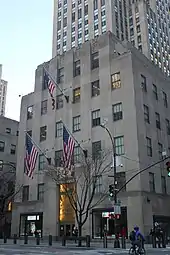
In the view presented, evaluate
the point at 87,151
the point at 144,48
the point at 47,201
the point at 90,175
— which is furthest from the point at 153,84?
the point at 144,48

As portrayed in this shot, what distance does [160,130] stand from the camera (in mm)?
43781

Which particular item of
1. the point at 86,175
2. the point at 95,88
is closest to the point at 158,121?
the point at 95,88

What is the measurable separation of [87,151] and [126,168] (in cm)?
632

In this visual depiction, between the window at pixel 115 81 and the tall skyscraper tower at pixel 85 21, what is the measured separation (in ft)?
253

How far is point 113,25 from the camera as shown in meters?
117

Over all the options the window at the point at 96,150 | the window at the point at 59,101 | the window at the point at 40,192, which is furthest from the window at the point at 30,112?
the window at the point at 96,150

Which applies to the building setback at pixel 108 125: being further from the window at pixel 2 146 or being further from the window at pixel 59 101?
the window at pixel 2 146

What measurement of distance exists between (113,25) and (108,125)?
84.4 m

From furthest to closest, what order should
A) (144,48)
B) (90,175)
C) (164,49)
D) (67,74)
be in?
(164,49)
(144,48)
(67,74)
(90,175)

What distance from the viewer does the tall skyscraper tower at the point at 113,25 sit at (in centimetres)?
11894

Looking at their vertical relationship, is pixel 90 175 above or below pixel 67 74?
below

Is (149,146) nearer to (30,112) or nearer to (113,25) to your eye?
(30,112)

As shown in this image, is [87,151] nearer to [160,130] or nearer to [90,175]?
[90,175]

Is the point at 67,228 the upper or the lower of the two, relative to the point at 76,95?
lower
